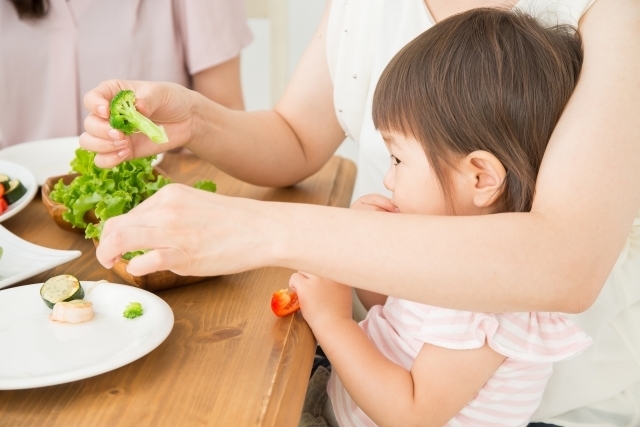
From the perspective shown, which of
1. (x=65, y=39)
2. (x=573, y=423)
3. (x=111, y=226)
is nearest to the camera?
(x=111, y=226)

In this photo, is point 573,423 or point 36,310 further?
point 573,423

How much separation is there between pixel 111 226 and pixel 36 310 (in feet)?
0.88

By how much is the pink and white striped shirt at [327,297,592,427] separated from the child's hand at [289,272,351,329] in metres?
0.10

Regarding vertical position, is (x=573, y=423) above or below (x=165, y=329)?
below

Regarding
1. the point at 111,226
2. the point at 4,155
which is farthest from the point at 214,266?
the point at 4,155

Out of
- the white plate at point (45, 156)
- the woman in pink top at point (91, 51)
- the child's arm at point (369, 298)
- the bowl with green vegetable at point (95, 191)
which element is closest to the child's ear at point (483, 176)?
the child's arm at point (369, 298)

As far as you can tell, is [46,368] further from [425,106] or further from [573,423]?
[573,423]

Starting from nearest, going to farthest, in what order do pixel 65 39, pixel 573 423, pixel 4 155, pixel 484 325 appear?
pixel 484 325 < pixel 573 423 < pixel 4 155 < pixel 65 39

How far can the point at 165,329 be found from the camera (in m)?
0.95

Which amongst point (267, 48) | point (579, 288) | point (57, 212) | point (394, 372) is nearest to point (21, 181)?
point (57, 212)

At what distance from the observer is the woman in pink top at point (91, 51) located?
6.80ft

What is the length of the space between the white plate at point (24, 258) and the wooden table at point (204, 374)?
0.08 feet

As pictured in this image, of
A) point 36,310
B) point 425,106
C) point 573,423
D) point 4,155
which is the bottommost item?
point 573,423

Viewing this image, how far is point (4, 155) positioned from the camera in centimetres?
167
